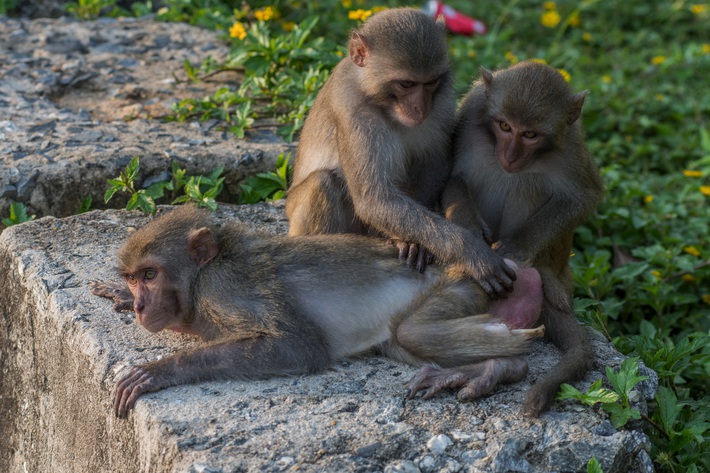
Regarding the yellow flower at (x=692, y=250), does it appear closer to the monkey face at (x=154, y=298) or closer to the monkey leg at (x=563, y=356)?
the monkey leg at (x=563, y=356)

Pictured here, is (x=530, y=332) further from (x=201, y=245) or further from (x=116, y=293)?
(x=116, y=293)

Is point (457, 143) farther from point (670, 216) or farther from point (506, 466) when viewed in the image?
point (670, 216)

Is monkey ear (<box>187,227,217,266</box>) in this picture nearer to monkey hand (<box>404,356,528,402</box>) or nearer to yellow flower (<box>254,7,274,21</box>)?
monkey hand (<box>404,356,528,402</box>)

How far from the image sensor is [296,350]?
12.0 ft

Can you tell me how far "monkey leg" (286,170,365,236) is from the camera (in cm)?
447

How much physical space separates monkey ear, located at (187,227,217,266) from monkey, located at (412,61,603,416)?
3.95 ft

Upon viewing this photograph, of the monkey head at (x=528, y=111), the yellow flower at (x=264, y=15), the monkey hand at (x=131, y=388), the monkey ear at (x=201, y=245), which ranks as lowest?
the monkey hand at (x=131, y=388)

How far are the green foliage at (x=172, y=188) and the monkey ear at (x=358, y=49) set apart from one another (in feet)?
3.49

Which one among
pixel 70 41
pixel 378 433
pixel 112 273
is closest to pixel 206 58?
pixel 70 41

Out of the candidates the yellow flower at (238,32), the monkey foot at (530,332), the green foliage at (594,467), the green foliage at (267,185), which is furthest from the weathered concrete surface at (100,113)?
the green foliage at (594,467)

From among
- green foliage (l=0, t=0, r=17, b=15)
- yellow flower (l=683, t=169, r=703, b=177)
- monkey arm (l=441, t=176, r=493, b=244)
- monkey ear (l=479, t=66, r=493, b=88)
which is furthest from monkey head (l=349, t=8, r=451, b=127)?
green foliage (l=0, t=0, r=17, b=15)

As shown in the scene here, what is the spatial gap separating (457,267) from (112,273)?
1563 millimetres

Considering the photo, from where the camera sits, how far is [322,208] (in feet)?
14.7

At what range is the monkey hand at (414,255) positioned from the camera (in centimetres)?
411
